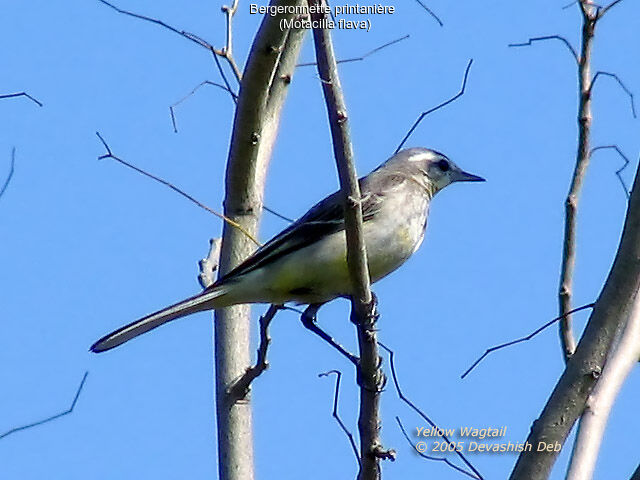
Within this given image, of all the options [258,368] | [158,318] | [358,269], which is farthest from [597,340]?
[158,318]

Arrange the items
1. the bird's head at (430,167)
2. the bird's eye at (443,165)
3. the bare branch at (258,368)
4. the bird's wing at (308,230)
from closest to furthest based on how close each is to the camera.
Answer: the bare branch at (258,368), the bird's wing at (308,230), the bird's head at (430,167), the bird's eye at (443,165)

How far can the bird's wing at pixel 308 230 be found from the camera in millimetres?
5938

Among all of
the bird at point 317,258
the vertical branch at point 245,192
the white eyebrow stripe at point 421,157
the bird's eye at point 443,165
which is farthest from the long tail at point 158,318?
the bird's eye at point 443,165

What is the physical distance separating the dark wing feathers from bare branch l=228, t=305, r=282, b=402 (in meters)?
0.31

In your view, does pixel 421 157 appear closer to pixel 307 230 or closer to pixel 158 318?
pixel 307 230

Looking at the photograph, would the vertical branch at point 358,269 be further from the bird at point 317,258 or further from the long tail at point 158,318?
the long tail at point 158,318

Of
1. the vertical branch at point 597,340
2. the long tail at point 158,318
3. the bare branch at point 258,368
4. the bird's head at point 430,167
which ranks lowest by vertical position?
the vertical branch at point 597,340

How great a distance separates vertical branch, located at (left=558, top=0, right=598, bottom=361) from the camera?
4.91 metres

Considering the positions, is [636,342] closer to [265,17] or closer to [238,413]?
[238,413]

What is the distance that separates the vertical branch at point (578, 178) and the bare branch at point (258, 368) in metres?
1.39

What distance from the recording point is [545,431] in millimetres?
3906

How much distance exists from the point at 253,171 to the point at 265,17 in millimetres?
857

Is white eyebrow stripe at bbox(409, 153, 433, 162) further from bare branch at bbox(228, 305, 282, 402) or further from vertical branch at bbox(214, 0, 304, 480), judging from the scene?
bare branch at bbox(228, 305, 282, 402)

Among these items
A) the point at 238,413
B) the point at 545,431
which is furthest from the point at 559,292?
the point at 238,413
